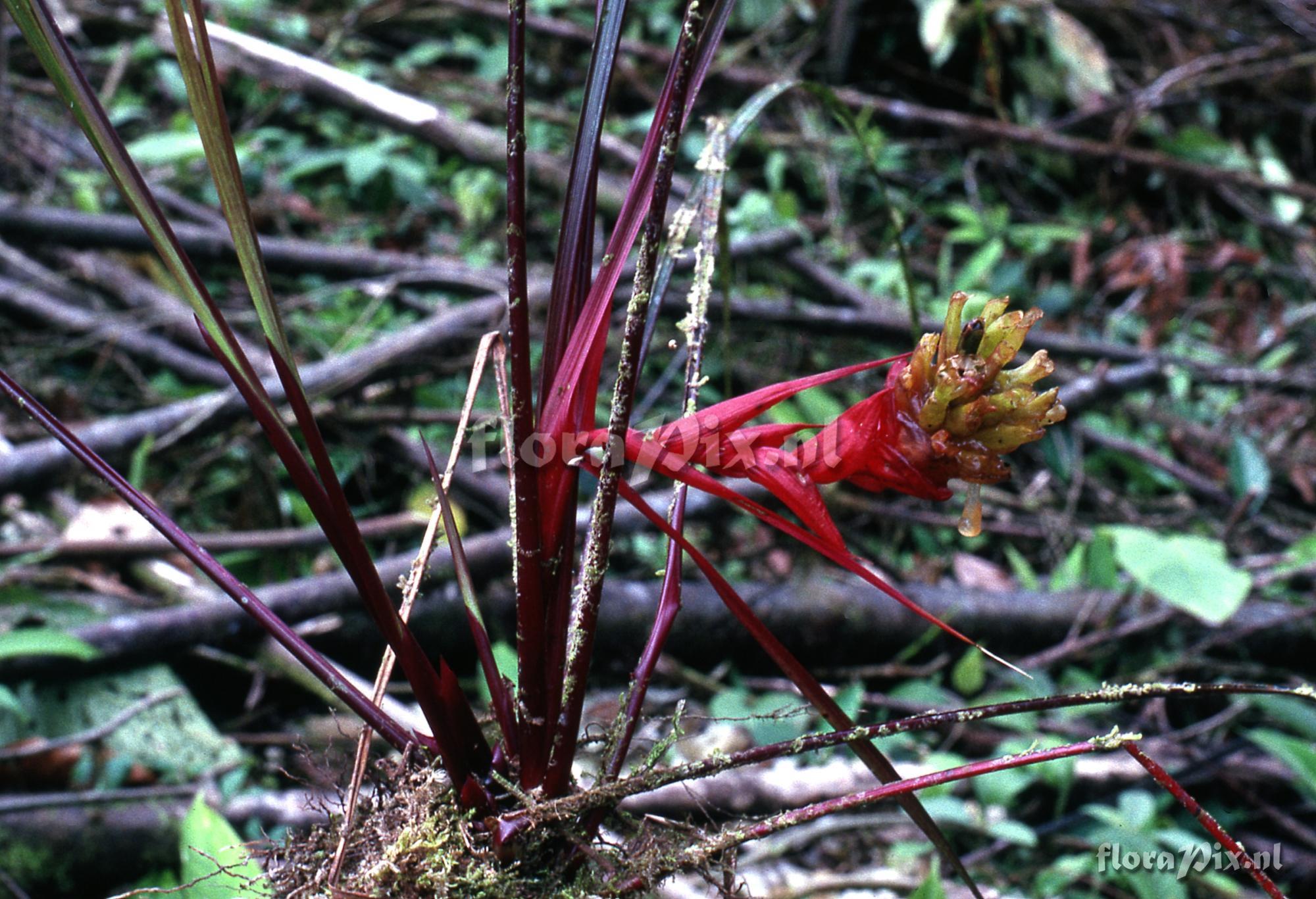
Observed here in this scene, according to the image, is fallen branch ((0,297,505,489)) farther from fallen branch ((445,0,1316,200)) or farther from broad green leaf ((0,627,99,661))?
fallen branch ((445,0,1316,200))

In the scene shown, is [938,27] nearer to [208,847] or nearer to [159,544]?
[159,544]

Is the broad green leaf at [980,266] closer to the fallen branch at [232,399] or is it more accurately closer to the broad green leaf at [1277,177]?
the broad green leaf at [1277,177]

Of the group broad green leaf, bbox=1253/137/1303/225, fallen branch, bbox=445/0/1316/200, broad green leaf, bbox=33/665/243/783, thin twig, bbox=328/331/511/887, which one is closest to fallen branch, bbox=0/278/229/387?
broad green leaf, bbox=33/665/243/783

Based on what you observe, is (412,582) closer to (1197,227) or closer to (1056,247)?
(1056,247)

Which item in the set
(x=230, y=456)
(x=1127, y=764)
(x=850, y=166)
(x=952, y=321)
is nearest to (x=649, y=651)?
(x=952, y=321)

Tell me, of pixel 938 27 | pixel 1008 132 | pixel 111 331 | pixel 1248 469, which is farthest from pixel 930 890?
pixel 938 27

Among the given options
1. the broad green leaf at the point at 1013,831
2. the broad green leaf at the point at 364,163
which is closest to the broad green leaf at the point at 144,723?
the broad green leaf at the point at 1013,831
